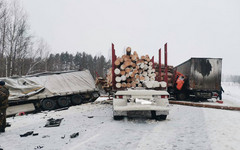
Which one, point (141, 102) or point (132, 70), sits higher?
point (132, 70)

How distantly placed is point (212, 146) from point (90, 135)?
2.81 metres

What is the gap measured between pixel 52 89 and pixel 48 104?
36.3 inches

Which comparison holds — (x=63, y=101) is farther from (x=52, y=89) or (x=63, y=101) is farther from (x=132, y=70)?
(x=132, y=70)

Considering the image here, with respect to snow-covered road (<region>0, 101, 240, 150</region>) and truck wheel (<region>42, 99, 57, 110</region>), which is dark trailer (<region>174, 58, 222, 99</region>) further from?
truck wheel (<region>42, 99, 57, 110</region>)

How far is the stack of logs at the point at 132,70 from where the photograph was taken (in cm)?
759

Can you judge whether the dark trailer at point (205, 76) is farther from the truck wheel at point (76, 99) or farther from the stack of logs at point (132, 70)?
the truck wheel at point (76, 99)

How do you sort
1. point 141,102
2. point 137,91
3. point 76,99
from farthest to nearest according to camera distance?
1. point 76,99
2. point 137,91
3. point 141,102

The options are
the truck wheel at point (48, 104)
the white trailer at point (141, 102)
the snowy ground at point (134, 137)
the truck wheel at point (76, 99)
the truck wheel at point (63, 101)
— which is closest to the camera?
the snowy ground at point (134, 137)

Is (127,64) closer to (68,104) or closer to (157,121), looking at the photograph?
(157,121)

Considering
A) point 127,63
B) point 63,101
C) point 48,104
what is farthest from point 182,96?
point 48,104

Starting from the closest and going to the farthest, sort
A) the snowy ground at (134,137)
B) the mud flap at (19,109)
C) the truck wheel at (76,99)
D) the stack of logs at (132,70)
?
the snowy ground at (134,137)
the stack of logs at (132,70)
the mud flap at (19,109)
the truck wheel at (76,99)

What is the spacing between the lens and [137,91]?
5273 mm

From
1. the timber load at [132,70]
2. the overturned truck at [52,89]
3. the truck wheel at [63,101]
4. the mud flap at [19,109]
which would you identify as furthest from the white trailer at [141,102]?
the mud flap at [19,109]

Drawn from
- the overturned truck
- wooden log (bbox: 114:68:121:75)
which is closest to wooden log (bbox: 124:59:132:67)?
wooden log (bbox: 114:68:121:75)
